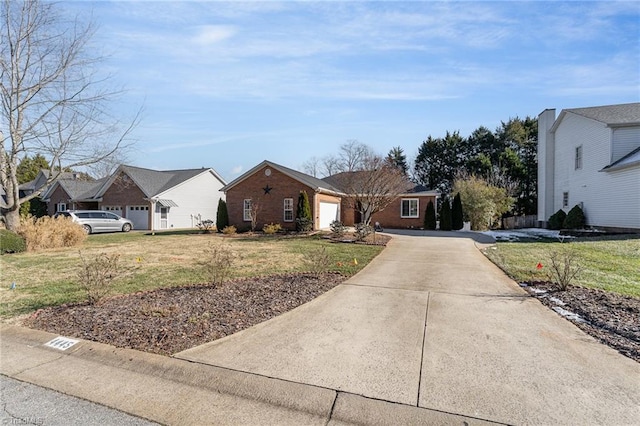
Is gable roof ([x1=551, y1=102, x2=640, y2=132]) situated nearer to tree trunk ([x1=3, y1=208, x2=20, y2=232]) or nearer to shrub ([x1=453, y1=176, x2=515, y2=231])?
shrub ([x1=453, y1=176, x2=515, y2=231])

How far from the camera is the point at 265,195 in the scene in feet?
74.6

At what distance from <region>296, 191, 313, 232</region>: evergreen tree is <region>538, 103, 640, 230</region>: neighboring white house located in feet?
52.4

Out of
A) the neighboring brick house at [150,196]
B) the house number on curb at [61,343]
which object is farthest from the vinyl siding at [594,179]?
the neighboring brick house at [150,196]

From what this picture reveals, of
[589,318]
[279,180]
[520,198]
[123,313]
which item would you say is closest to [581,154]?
[520,198]

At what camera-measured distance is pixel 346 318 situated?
5125 mm

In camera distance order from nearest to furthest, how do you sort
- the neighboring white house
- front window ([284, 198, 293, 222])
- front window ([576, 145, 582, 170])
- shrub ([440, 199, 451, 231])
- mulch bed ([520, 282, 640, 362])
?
1. mulch bed ([520, 282, 640, 362])
2. the neighboring white house
3. front window ([576, 145, 582, 170])
4. front window ([284, 198, 293, 222])
5. shrub ([440, 199, 451, 231])

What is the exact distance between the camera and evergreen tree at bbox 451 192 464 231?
23625 mm

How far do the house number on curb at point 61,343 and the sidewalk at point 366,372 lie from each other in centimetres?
9

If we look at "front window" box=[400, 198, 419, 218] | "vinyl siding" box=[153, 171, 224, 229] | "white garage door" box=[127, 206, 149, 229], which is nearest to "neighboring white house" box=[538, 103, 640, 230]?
"front window" box=[400, 198, 419, 218]

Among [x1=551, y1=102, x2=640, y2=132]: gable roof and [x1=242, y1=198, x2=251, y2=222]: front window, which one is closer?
[x1=551, y1=102, x2=640, y2=132]: gable roof

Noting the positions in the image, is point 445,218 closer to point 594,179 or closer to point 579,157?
point 594,179

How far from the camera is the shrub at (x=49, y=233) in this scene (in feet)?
46.4

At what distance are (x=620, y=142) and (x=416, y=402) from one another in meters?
22.0

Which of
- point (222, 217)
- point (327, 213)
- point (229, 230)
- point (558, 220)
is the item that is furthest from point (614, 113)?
point (222, 217)
